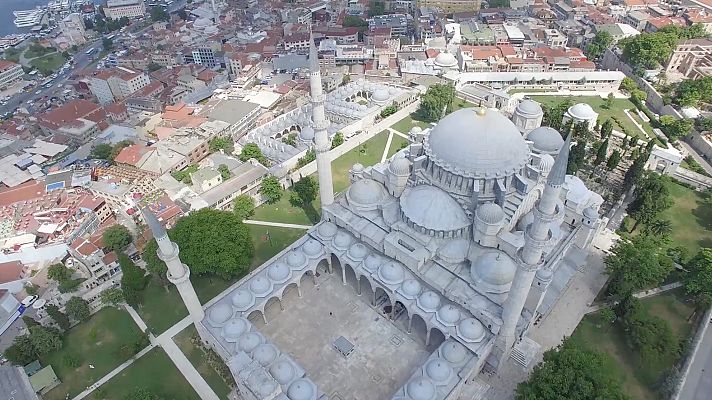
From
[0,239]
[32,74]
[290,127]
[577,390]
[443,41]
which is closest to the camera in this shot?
[577,390]

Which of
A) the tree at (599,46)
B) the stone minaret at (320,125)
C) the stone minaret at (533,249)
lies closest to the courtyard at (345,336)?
the stone minaret at (533,249)

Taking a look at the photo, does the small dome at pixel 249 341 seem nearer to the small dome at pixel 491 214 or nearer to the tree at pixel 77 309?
the tree at pixel 77 309

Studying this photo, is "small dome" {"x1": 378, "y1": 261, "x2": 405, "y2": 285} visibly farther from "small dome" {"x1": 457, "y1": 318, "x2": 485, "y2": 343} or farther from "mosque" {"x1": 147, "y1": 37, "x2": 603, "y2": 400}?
"small dome" {"x1": 457, "y1": 318, "x2": 485, "y2": 343}

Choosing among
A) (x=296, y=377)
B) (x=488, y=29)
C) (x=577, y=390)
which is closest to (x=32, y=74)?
(x=488, y=29)

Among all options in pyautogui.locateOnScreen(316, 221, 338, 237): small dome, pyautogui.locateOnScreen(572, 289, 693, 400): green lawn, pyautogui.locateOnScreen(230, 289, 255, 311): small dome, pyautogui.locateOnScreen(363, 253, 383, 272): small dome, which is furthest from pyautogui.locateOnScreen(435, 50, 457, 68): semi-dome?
pyautogui.locateOnScreen(230, 289, 255, 311): small dome

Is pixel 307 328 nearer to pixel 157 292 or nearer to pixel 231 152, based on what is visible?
pixel 157 292

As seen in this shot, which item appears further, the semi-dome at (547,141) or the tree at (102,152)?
the tree at (102,152)

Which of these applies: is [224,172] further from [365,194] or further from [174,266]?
[174,266]
